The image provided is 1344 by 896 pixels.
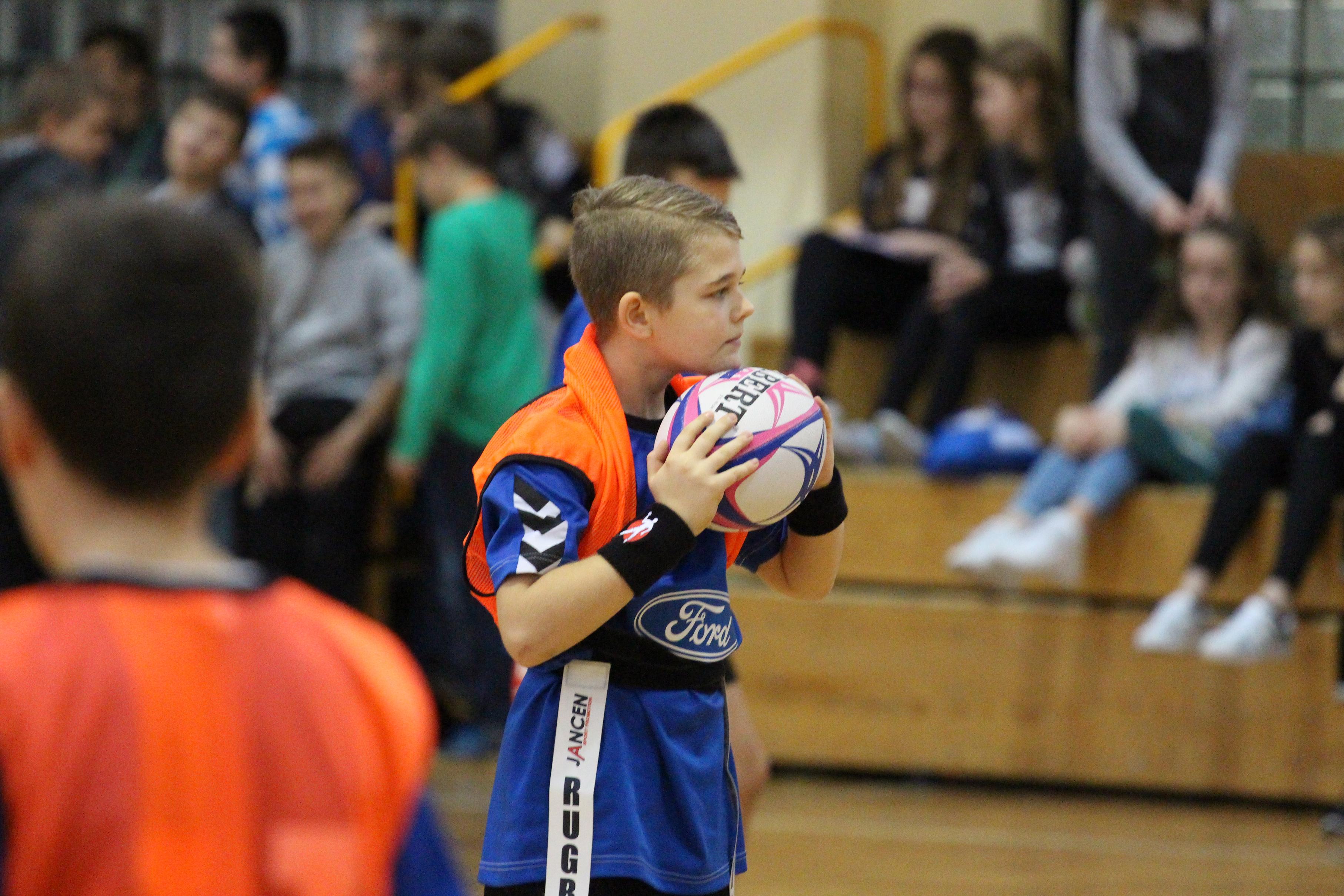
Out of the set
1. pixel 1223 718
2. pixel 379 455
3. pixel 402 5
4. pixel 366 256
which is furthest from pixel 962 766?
pixel 402 5

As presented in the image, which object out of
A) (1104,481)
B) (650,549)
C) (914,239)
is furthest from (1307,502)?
(650,549)

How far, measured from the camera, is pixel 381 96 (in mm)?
6754

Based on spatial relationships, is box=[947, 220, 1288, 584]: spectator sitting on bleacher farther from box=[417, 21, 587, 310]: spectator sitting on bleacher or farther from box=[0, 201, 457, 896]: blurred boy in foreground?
box=[0, 201, 457, 896]: blurred boy in foreground

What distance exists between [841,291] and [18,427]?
15.8ft

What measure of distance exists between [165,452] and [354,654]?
0.19 m

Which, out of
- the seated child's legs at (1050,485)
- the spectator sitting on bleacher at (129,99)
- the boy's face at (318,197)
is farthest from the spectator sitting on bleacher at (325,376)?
the seated child's legs at (1050,485)

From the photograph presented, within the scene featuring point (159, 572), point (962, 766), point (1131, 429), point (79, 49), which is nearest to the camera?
point (159, 572)

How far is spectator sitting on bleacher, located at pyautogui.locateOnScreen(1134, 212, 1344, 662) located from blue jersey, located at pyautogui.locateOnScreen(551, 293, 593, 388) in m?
2.43

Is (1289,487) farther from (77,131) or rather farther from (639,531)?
(77,131)

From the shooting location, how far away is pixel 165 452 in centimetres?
113

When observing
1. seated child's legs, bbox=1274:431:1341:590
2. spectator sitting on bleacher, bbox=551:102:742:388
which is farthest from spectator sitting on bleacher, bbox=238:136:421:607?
seated child's legs, bbox=1274:431:1341:590

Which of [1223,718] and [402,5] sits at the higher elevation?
[402,5]

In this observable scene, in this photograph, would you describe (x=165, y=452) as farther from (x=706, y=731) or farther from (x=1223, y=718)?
(x=1223, y=718)

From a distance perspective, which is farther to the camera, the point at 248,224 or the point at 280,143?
the point at 280,143
